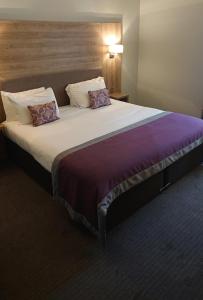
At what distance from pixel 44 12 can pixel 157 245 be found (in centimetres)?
314

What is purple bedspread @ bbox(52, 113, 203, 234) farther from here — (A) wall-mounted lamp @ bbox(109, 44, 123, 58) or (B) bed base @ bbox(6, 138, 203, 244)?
(A) wall-mounted lamp @ bbox(109, 44, 123, 58)

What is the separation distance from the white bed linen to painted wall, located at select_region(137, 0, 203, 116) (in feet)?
4.03

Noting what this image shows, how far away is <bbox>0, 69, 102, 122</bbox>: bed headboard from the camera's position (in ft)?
10.2

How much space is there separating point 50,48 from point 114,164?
2207mm

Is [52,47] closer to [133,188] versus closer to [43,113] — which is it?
[43,113]

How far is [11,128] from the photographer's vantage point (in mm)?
2920

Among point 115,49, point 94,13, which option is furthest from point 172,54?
point 94,13

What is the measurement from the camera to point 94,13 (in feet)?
12.2

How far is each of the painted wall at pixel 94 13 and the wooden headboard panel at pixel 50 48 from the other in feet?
0.35

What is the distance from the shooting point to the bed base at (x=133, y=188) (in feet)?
6.71

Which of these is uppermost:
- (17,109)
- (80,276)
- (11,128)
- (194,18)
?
(194,18)

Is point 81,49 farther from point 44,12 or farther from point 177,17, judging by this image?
point 177,17

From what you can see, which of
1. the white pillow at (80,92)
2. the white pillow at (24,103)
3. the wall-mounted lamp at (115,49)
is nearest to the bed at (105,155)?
the white pillow at (24,103)


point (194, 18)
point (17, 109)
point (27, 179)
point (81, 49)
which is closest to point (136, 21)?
point (194, 18)
